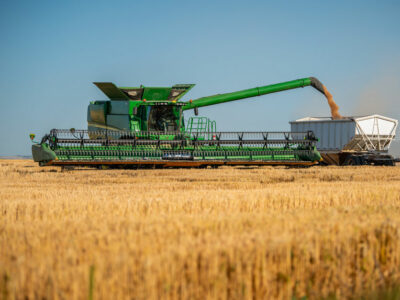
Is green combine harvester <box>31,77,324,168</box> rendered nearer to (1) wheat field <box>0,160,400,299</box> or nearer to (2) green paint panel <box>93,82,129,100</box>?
(2) green paint panel <box>93,82,129,100</box>

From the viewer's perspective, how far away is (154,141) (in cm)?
1466

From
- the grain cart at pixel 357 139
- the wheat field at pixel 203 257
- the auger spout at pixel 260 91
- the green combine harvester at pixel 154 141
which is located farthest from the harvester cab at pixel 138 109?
the wheat field at pixel 203 257

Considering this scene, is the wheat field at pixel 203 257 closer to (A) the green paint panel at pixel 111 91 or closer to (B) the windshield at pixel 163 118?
(A) the green paint panel at pixel 111 91

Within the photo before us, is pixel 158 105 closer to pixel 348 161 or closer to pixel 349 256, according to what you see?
pixel 348 161

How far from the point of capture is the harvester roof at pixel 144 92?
15.0 meters

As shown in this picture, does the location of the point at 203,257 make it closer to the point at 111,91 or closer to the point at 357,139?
the point at 111,91

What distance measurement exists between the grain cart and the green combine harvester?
5.05 meters

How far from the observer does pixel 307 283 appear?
3.21m

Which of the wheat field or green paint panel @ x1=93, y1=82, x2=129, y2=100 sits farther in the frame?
green paint panel @ x1=93, y1=82, x2=129, y2=100

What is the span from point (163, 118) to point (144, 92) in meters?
1.03

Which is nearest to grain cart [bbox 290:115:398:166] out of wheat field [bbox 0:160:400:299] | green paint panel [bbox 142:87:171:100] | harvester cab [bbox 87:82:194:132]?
harvester cab [bbox 87:82:194:132]

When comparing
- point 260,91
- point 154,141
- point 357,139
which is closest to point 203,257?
point 154,141

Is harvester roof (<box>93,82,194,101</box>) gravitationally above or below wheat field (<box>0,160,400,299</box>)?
above

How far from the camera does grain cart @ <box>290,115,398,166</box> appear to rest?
1961 cm
